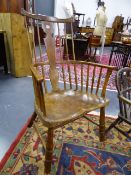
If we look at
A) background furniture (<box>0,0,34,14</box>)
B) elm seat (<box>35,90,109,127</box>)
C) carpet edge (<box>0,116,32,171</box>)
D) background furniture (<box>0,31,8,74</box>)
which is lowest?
carpet edge (<box>0,116,32,171</box>)

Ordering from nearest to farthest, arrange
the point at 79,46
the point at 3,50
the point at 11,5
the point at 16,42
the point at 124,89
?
the point at 124,89 < the point at 16,42 < the point at 3,50 < the point at 11,5 < the point at 79,46

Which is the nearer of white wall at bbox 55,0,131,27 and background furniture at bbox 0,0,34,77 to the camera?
background furniture at bbox 0,0,34,77

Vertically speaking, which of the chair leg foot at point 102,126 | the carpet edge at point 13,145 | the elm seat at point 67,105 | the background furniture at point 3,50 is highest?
the background furniture at point 3,50

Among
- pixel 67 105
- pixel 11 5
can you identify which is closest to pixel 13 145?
pixel 67 105

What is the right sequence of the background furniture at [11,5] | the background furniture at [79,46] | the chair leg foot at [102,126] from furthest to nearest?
the background furniture at [79,46], the background furniture at [11,5], the chair leg foot at [102,126]

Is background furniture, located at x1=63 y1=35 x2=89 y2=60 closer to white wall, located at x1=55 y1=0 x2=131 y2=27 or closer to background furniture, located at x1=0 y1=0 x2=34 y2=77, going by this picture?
background furniture, located at x1=0 y1=0 x2=34 y2=77

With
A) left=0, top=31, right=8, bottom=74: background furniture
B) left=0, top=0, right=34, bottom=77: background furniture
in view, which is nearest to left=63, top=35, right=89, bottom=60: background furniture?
left=0, top=0, right=34, bottom=77: background furniture

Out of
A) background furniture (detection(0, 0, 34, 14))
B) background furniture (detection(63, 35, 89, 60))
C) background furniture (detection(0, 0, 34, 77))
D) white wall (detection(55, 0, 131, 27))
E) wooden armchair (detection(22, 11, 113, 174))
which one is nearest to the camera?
wooden armchair (detection(22, 11, 113, 174))

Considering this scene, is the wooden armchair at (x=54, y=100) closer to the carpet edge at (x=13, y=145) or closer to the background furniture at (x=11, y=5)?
the carpet edge at (x=13, y=145)

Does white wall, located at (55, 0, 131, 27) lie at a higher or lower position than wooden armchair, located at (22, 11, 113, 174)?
higher

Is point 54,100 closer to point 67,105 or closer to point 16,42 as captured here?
point 67,105

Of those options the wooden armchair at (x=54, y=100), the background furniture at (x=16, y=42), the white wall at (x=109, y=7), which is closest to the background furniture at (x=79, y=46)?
the background furniture at (x=16, y=42)

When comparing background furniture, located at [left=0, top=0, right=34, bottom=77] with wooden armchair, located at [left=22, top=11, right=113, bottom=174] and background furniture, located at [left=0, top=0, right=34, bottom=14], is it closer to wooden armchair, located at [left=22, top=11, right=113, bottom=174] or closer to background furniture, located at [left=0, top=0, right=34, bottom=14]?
wooden armchair, located at [left=22, top=11, right=113, bottom=174]

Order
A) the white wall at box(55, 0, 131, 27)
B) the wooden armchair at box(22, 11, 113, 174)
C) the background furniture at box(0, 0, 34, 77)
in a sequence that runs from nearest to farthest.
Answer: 1. the wooden armchair at box(22, 11, 113, 174)
2. the background furniture at box(0, 0, 34, 77)
3. the white wall at box(55, 0, 131, 27)
